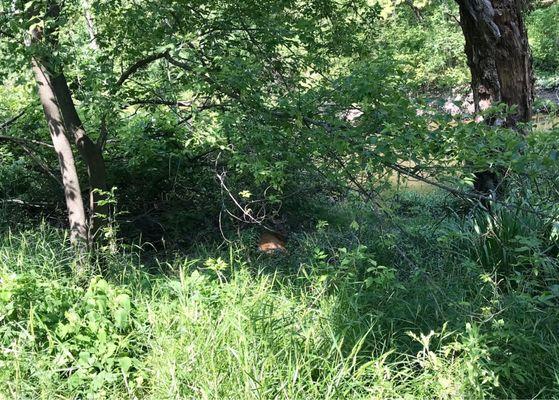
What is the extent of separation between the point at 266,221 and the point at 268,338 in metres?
3.59

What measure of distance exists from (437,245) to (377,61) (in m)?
1.86

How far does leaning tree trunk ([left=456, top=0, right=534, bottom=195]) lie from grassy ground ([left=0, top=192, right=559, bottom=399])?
2681mm

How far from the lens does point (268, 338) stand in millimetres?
3199

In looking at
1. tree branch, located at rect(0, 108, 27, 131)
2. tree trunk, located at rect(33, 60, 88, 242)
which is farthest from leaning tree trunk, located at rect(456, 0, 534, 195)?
tree branch, located at rect(0, 108, 27, 131)

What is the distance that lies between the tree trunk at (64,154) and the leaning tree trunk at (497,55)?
3917 mm

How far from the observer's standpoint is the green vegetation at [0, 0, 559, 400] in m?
3.10

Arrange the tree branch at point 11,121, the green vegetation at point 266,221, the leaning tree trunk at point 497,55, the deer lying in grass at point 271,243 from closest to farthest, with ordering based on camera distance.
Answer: the green vegetation at point 266,221 < the deer lying in grass at point 271,243 < the leaning tree trunk at point 497,55 < the tree branch at point 11,121

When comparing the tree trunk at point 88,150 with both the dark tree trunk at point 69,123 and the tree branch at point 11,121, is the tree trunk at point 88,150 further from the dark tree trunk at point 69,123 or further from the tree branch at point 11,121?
the tree branch at point 11,121

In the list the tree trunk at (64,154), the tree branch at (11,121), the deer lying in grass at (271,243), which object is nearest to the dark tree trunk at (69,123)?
the tree trunk at (64,154)

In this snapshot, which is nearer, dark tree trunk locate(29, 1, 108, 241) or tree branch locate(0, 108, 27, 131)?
dark tree trunk locate(29, 1, 108, 241)

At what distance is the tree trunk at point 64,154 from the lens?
4848mm

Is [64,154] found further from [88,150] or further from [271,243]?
[271,243]

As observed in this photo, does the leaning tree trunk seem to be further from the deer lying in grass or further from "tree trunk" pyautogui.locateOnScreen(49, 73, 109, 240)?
"tree trunk" pyautogui.locateOnScreen(49, 73, 109, 240)

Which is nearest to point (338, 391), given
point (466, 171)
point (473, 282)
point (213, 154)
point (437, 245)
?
point (466, 171)
